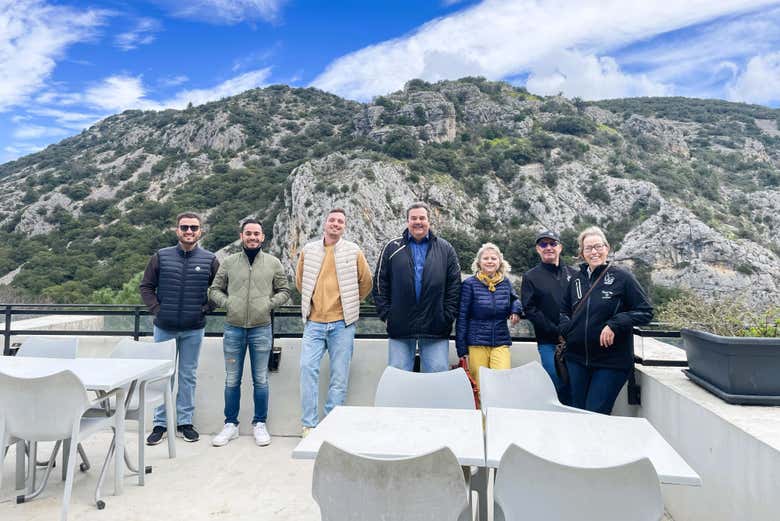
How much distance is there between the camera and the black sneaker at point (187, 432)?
11.5 ft

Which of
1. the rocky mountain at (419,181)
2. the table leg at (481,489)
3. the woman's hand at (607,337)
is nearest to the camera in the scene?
the table leg at (481,489)

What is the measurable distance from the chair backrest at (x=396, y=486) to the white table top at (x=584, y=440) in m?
0.19

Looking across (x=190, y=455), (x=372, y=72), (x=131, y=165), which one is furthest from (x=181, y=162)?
(x=190, y=455)

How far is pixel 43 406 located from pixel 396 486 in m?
1.88

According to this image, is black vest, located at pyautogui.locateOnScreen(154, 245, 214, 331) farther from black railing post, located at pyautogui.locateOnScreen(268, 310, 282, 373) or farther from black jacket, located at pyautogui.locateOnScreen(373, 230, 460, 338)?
black jacket, located at pyautogui.locateOnScreen(373, 230, 460, 338)

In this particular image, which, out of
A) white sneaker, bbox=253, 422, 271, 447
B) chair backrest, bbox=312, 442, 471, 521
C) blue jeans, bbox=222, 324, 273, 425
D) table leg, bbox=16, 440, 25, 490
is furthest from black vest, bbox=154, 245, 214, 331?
chair backrest, bbox=312, 442, 471, 521

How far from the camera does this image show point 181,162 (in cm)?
4125

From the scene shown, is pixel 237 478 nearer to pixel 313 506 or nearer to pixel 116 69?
pixel 313 506

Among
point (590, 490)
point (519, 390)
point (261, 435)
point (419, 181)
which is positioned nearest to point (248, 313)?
point (261, 435)

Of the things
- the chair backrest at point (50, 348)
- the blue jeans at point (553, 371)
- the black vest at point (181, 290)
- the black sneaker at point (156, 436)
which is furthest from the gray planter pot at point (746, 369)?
the chair backrest at point (50, 348)

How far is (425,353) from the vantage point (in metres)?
3.18

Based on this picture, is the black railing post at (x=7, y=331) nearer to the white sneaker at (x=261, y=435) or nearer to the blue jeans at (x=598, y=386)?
the white sneaker at (x=261, y=435)

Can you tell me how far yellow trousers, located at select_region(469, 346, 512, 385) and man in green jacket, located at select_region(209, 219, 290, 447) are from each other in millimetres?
1423

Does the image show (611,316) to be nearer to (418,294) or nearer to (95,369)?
(418,294)
